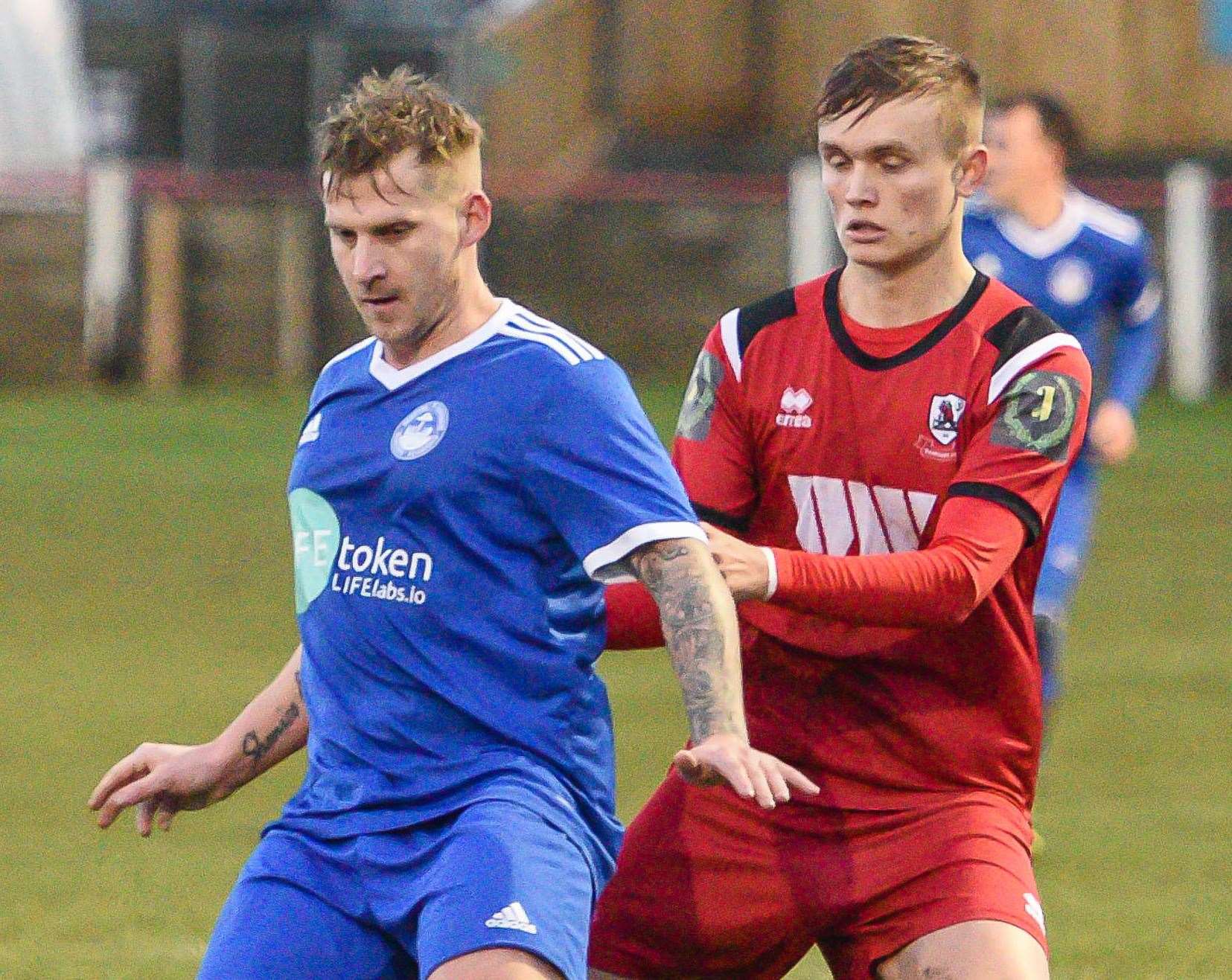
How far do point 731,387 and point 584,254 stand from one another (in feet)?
60.9

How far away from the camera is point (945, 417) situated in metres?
4.23

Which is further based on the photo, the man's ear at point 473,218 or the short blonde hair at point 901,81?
the short blonde hair at point 901,81

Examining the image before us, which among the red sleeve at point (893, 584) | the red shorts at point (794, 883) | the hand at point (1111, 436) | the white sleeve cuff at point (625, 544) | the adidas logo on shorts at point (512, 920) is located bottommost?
the red shorts at point (794, 883)

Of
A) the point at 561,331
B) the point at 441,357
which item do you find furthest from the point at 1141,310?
the point at 441,357

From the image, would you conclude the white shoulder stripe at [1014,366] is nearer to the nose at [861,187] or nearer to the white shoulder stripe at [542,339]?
the nose at [861,187]

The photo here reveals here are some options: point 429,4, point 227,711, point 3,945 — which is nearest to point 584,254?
point 429,4

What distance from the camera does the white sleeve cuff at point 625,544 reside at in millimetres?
3824

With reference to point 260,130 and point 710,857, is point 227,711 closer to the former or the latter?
point 710,857

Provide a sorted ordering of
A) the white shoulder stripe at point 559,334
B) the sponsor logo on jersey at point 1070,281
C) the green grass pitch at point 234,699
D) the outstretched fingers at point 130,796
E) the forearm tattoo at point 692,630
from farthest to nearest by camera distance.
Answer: the sponsor logo on jersey at point 1070,281 < the green grass pitch at point 234,699 < the outstretched fingers at point 130,796 < the white shoulder stripe at point 559,334 < the forearm tattoo at point 692,630

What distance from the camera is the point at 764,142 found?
2466cm

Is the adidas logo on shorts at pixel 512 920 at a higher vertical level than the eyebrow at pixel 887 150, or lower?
lower

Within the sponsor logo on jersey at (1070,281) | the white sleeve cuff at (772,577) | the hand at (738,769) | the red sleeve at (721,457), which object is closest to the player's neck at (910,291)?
the red sleeve at (721,457)

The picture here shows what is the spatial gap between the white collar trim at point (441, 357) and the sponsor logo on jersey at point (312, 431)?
137mm

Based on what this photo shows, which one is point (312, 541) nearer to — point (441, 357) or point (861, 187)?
point (441, 357)
